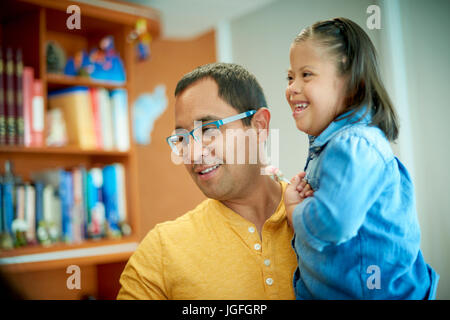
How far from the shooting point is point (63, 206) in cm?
212

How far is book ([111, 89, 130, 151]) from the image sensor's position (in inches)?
91.9

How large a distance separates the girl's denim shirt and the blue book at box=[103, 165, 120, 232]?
5.46ft

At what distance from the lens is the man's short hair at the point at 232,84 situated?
3.24ft

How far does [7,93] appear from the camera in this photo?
1951 millimetres

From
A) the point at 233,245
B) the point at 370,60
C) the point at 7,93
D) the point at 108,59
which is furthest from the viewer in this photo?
the point at 108,59

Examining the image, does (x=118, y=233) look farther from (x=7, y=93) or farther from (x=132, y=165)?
(x=7, y=93)

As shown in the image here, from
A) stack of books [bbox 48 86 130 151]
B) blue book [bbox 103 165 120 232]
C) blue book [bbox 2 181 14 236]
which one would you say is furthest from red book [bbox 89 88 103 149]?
blue book [bbox 2 181 14 236]

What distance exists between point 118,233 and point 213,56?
4.32 feet

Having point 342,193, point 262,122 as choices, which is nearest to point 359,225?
point 342,193

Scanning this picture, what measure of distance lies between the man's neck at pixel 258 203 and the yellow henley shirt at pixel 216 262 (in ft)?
0.12

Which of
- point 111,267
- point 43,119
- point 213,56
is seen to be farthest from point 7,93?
point 213,56

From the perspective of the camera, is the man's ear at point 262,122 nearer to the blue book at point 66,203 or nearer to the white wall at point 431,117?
the white wall at point 431,117

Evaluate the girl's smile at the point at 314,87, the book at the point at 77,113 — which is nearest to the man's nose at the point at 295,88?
the girl's smile at the point at 314,87

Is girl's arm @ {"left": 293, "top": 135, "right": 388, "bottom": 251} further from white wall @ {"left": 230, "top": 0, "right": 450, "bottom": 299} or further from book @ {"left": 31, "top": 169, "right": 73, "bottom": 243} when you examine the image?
book @ {"left": 31, "top": 169, "right": 73, "bottom": 243}
